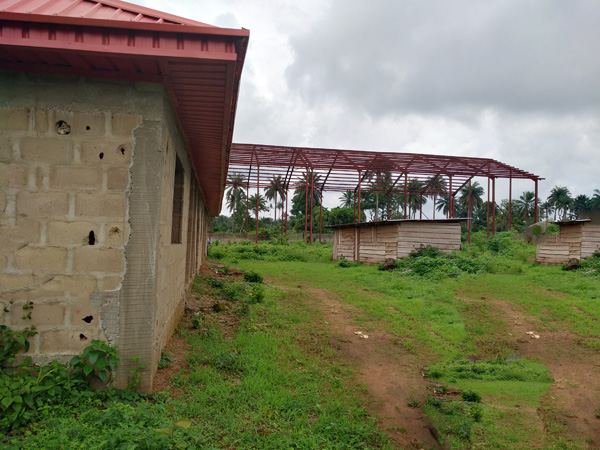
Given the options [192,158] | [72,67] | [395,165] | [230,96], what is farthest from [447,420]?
[395,165]

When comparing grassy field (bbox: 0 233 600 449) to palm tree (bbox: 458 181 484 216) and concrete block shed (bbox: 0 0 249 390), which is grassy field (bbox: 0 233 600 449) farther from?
palm tree (bbox: 458 181 484 216)

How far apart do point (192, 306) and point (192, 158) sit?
2.95 metres

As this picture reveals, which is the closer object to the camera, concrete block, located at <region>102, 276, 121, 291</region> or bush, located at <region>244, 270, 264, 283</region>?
concrete block, located at <region>102, 276, 121, 291</region>

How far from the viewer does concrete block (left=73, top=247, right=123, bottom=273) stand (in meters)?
3.66

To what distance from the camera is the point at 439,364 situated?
5.86m

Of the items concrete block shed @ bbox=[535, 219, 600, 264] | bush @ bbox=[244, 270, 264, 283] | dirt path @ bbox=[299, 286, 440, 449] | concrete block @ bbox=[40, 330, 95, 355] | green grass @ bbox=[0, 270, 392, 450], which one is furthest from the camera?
concrete block shed @ bbox=[535, 219, 600, 264]

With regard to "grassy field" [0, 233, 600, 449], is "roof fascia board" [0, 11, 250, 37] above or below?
above

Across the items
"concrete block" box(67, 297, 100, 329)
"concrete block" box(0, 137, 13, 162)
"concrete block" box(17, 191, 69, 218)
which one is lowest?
"concrete block" box(67, 297, 100, 329)

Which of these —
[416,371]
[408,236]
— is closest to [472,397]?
[416,371]

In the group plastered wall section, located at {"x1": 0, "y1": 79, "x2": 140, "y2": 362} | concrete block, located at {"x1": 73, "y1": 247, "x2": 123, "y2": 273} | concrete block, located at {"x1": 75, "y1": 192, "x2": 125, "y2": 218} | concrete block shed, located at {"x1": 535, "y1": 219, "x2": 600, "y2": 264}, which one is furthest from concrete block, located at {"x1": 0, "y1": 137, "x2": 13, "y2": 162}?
concrete block shed, located at {"x1": 535, "y1": 219, "x2": 600, "y2": 264}

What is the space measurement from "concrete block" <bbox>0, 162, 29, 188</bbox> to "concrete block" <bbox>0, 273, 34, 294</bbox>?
0.81 meters

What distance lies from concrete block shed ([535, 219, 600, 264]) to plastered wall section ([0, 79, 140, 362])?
57.5 feet

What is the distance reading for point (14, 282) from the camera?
358cm

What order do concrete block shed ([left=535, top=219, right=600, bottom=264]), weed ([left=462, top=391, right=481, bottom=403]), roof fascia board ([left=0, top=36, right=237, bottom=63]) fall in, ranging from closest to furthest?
roof fascia board ([left=0, top=36, right=237, bottom=63]), weed ([left=462, top=391, right=481, bottom=403]), concrete block shed ([left=535, top=219, right=600, bottom=264])
